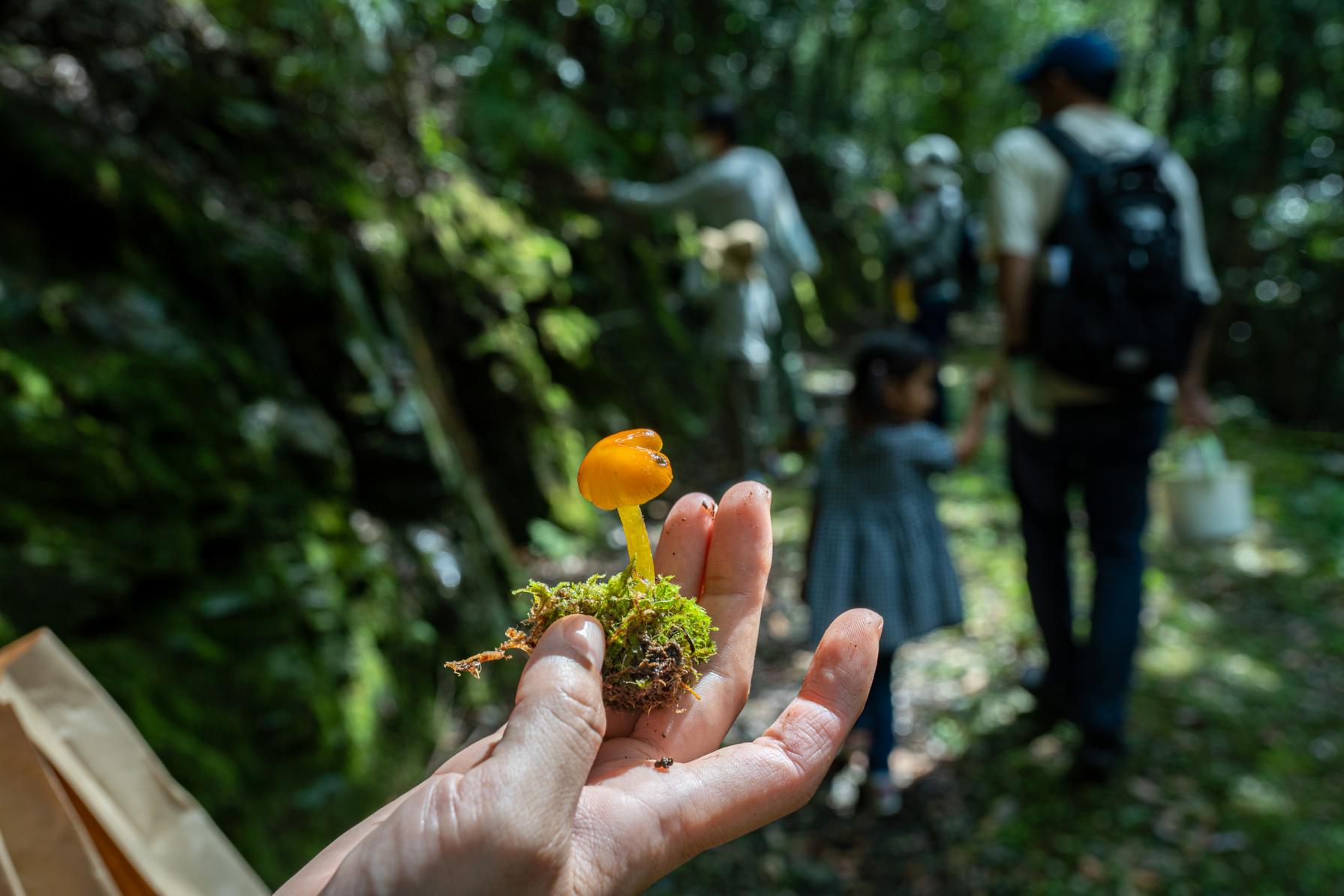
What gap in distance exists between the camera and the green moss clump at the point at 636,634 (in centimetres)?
139

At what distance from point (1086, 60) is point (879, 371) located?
1.55 metres

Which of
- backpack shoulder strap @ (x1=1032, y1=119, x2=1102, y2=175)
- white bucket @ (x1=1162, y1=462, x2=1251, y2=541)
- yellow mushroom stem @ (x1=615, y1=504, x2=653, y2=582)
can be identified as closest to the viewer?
yellow mushroom stem @ (x1=615, y1=504, x2=653, y2=582)

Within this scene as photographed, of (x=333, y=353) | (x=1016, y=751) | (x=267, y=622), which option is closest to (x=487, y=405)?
(x=333, y=353)

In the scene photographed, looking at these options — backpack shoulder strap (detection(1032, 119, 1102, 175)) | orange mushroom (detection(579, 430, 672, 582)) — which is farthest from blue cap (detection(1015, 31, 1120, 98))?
orange mushroom (detection(579, 430, 672, 582))

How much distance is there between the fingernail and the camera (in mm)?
1173

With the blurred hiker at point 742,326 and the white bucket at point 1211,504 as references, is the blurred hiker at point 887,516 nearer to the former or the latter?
the white bucket at point 1211,504

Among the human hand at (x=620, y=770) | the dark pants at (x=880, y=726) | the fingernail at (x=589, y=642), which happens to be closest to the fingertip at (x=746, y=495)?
the human hand at (x=620, y=770)

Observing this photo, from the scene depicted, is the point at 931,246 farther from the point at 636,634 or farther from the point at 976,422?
the point at 636,634

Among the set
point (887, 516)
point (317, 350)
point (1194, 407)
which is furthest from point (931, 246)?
point (317, 350)

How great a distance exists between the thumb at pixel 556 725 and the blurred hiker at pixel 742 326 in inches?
195

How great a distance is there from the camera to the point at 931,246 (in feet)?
24.3

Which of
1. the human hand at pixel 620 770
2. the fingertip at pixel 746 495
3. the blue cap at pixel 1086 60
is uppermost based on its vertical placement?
the blue cap at pixel 1086 60

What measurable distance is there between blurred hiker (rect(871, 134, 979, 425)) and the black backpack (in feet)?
14.1

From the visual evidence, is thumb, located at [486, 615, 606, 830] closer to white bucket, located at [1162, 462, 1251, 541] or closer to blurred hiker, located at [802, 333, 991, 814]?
blurred hiker, located at [802, 333, 991, 814]
